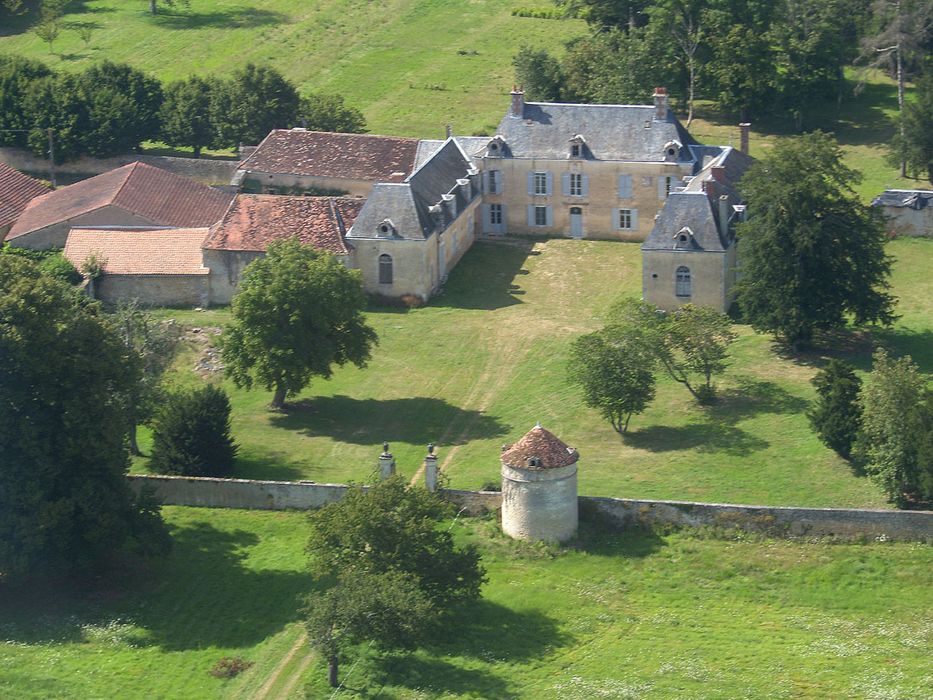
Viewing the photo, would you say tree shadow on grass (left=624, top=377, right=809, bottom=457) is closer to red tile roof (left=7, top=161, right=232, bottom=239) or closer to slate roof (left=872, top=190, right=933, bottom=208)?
slate roof (left=872, top=190, right=933, bottom=208)

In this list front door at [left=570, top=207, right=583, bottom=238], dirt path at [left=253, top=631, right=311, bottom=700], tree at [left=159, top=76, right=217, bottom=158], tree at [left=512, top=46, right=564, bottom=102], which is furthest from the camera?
tree at [left=512, top=46, right=564, bottom=102]

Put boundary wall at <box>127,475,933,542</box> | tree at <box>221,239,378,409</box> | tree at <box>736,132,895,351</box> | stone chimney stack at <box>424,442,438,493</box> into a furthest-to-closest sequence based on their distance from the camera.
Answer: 1. tree at <box>736,132,895,351</box>
2. tree at <box>221,239,378,409</box>
3. stone chimney stack at <box>424,442,438,493</box>
4. boundary wall at <box>127,475,933,542</box>

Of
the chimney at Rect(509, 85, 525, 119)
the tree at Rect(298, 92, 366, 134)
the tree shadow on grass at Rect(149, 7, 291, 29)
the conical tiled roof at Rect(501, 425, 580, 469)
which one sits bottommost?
the conical tiled roof at Rect(501, 425, 580, 469)

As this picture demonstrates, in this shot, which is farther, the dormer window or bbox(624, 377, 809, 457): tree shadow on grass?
the dormer window

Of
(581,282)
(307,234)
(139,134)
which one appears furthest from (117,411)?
(139,134)

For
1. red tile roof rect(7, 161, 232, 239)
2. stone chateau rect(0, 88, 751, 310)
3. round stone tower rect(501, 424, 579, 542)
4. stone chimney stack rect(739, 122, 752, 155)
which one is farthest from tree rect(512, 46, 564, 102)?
round stone tower rect(501, 424, 579, 542)

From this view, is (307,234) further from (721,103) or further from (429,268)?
(721,103)
